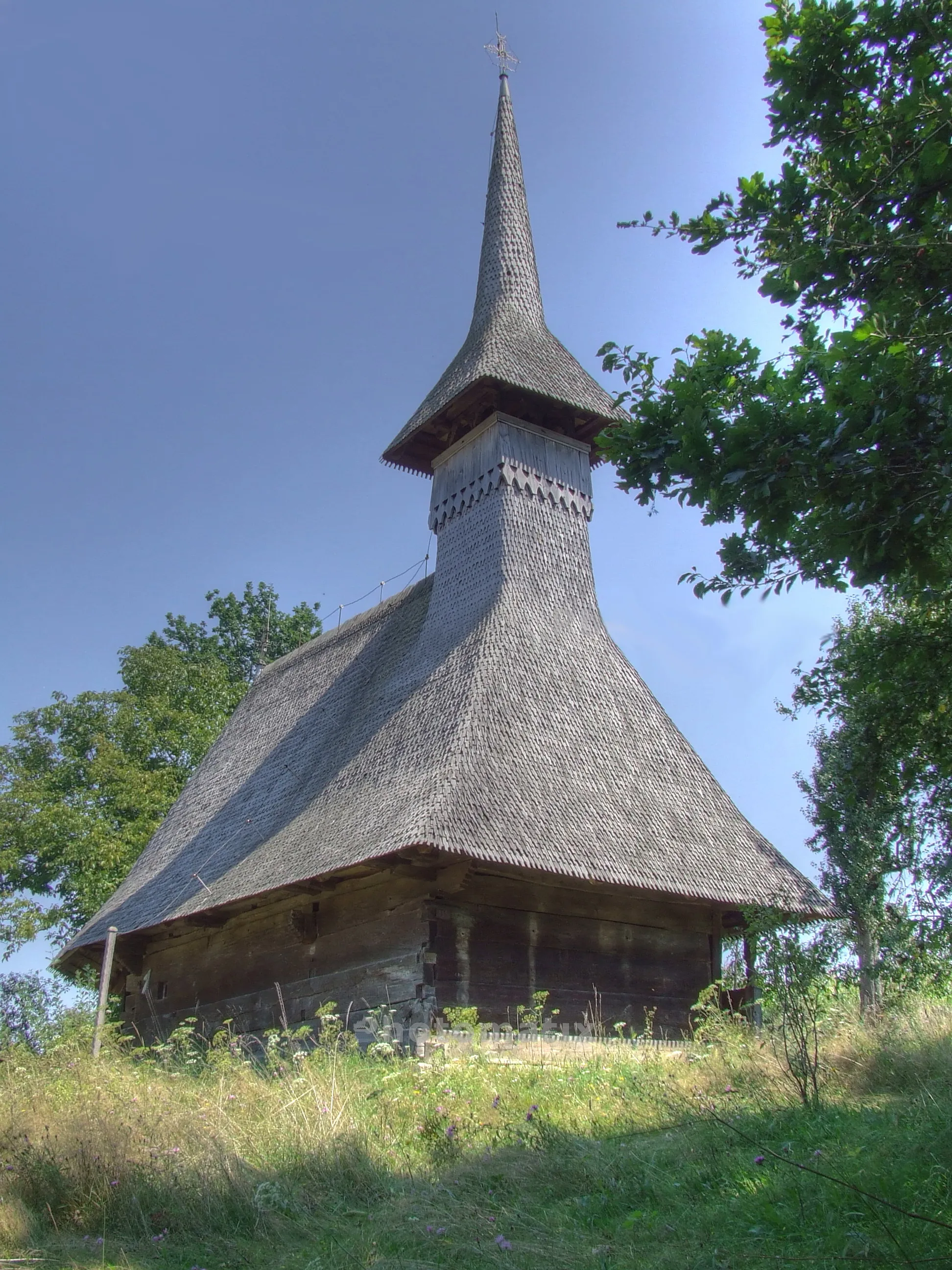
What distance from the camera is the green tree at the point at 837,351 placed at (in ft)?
13.6

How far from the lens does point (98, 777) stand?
22.1 metres

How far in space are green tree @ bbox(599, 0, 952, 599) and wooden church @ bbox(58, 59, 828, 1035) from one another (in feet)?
10.5

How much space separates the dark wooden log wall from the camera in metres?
9.74

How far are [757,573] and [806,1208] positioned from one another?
8.89 ft

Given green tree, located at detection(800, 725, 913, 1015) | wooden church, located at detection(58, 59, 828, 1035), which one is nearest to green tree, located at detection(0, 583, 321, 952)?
wooden church, located at detection(58, 59, 828, 1035)

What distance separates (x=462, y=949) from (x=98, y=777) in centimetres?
1464

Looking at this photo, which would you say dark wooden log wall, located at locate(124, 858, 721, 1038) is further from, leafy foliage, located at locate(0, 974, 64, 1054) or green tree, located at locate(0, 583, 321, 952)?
green tree, located at locate(0, 583, 321, 952)

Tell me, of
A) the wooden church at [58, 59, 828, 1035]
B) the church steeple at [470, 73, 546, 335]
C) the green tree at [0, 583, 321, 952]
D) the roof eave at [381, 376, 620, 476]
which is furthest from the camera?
the green tree at [0, 583, 321, 952]

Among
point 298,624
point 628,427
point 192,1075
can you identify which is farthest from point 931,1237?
point 298,624

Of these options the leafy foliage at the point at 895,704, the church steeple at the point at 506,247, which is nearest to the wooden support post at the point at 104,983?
the leafy foliage at the point at 895,704

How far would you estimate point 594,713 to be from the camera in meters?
12.7

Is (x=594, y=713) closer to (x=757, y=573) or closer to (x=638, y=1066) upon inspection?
(x=638, y=1066)

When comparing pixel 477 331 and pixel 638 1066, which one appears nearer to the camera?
pixel 638 1066

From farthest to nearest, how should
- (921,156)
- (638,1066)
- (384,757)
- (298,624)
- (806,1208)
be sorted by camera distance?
(298,624) → (384,757) → (638,1066) → (921,156) → (806,1208)
